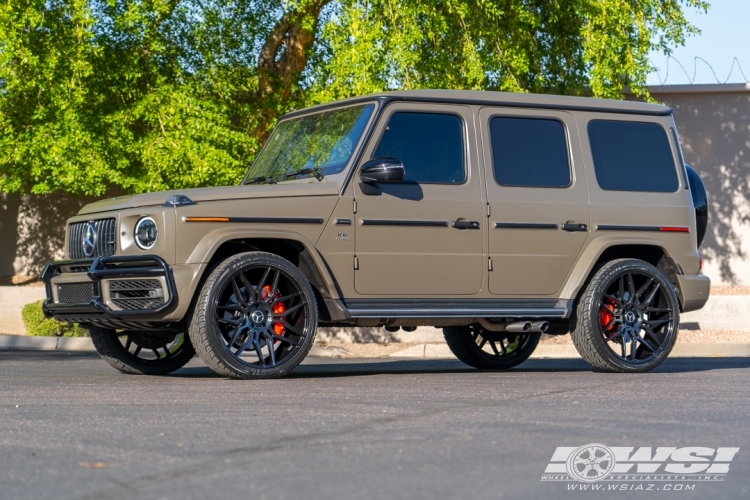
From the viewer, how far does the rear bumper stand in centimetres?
959

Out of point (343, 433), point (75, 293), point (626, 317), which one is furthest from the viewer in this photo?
point (626, 317)

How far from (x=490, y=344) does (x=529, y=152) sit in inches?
87.3

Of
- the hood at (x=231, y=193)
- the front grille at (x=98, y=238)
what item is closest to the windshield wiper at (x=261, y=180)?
the hood at (x=231, y=193)

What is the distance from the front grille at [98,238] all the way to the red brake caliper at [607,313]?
387 cm

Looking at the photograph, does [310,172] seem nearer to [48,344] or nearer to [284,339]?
[284,339]

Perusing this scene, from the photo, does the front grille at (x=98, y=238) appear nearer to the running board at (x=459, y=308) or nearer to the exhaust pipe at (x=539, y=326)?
the running board at (x=459, y=308)

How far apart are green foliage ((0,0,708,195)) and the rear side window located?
5.18 meters

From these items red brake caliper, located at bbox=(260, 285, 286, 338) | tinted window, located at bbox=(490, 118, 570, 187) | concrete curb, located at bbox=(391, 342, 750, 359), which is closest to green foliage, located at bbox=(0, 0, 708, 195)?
concrete curb, located at bbox=(391, 342, 750, 359)

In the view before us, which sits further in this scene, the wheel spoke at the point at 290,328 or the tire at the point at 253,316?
the wheel spoke at the point at 290,328

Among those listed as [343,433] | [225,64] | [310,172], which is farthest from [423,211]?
[225,64]

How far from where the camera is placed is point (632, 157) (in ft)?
31.8

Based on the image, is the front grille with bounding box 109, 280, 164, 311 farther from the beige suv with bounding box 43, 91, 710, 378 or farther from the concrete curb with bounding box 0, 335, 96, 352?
the concrete curb with bounding box 0, 335, 96, 352

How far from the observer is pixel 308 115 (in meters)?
9.52

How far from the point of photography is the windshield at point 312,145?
8.59m
